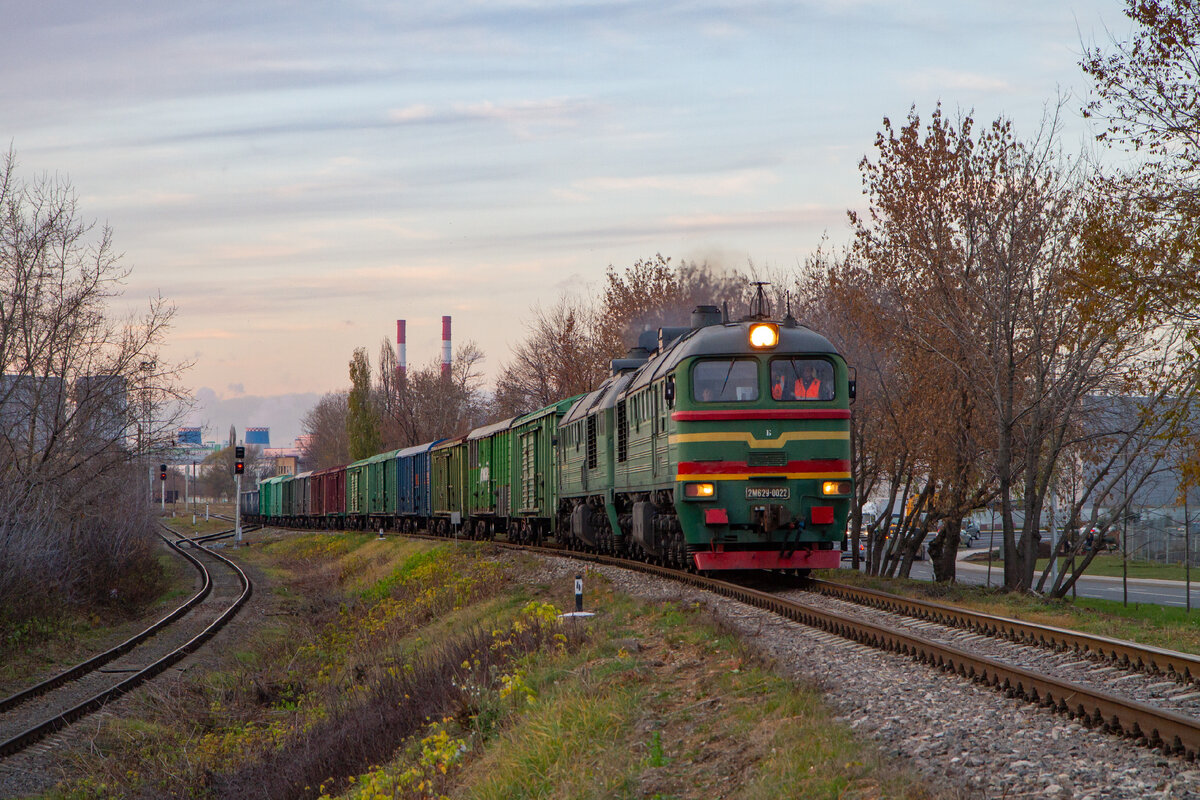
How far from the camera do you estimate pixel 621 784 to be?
6102mm

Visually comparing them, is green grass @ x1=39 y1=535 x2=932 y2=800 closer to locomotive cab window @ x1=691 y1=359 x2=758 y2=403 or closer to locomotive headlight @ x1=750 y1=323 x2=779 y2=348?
locomotive cab window @ x1=691 y1=359 x2=758 y2=403

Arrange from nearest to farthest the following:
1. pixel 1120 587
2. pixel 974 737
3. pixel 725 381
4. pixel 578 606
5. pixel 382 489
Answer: pixel 974 737 < pixel 578 606 < pixel 725 381 < pixel 1120 587 < pixel 382 489

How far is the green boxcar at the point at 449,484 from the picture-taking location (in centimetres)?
3366

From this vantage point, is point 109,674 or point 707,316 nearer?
point 109,674

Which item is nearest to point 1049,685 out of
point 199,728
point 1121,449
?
point 199,728

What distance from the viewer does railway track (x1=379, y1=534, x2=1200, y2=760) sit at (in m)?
5.81

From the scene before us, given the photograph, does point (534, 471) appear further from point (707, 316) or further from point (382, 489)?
point (382, 489)

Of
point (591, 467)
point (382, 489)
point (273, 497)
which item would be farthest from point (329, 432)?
point (591, 467)

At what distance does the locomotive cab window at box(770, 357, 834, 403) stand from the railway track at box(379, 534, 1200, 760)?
119 inches

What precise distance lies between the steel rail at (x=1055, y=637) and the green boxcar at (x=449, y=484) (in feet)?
70.1

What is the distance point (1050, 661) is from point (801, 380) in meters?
6.60

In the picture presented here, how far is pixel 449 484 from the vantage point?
3578 centimetres

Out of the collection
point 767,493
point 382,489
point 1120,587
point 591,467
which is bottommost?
point 1120,587

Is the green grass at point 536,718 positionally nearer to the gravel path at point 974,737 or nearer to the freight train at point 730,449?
the gravel path at point 974,737
